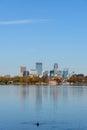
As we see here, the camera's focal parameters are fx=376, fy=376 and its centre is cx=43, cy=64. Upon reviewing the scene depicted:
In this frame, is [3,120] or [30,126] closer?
[30,126]

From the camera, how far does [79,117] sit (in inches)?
1378

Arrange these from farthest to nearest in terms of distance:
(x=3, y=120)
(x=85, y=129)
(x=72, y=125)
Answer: (x=3, y=120) < (x=72, y=125) < (x=85, y=129)

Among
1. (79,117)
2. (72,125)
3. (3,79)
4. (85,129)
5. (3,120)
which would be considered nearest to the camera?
(85,129)

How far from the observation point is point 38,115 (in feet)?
119

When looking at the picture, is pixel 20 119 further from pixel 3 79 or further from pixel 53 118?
pixel 3 79

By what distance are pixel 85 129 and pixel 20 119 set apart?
7531 millimetres

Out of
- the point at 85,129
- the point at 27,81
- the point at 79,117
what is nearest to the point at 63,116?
the point at 79,117

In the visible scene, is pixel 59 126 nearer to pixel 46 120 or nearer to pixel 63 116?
pixel 46 120

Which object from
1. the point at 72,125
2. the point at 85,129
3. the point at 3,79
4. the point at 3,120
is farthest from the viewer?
the point at 3,79

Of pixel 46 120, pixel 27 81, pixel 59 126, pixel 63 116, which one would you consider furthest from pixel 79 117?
pixel 27 81

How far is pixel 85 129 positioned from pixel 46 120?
18.3ft

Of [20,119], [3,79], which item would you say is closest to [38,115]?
[20,119]

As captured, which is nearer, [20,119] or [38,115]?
[20,119]

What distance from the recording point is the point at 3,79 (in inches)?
7731
